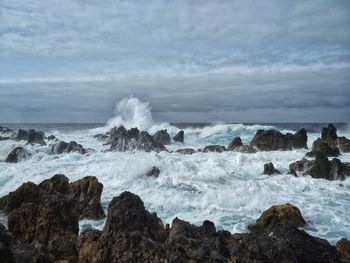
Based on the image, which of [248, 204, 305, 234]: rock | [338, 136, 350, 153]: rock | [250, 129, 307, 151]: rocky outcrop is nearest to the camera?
[248, 204, 305, 234]: rock

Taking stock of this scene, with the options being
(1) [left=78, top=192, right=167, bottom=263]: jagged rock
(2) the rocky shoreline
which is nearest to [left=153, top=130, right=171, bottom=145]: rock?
(2) the rocky shoreline

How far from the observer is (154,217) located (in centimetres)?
1064

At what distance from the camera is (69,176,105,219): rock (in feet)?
43.8

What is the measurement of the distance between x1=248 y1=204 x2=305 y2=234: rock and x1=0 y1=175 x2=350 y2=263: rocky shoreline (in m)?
0.04

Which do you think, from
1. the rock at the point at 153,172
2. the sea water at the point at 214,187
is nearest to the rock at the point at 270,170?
the sea water at the point at 214,187

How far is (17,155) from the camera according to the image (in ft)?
87.8

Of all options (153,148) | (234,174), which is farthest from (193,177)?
(153,148)

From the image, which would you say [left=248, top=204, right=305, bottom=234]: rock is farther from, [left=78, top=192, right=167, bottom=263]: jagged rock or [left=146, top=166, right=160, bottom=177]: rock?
[left=146, top=166, right=160, bottom=177]: rock

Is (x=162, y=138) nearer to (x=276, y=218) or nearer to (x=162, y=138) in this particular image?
(x=162, y=138)

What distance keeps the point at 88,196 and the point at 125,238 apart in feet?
19.9

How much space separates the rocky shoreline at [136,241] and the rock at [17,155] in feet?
56.9

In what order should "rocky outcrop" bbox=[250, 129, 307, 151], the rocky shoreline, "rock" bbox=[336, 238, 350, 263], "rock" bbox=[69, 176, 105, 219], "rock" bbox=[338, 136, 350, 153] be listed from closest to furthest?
1. the rocky shoreline
2. "rock" bbox=[336, 238, 350, 263]
3. "rock" bbox=[69, 176, 105, 219]
4. "rocky outcrop" bbox=[250, 129, 307, 151]
5. "rock" bbox=[338, 136, 350, 153]

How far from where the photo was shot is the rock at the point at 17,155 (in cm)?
2634

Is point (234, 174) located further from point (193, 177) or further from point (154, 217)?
point (154, 217)
